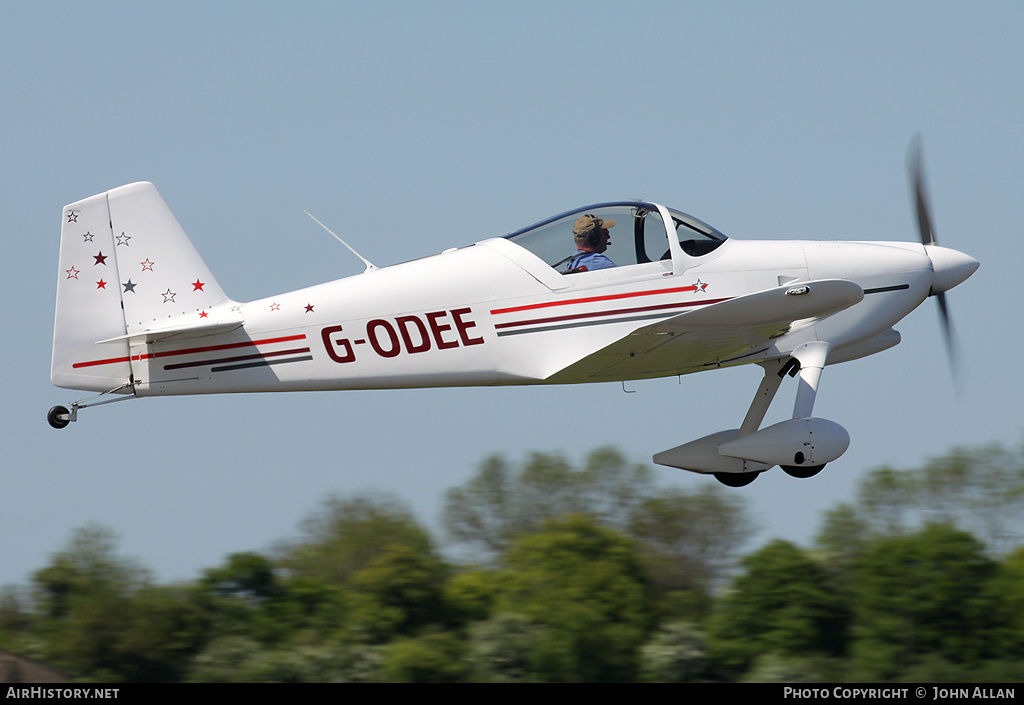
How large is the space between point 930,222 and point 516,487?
55.9 ft

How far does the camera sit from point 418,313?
8.53 metres

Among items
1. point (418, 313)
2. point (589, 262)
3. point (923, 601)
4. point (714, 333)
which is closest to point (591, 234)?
point (589, 262)

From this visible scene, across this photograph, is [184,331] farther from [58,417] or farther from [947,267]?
[947,267]

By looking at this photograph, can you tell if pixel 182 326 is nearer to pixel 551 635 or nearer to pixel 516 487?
pixel 551 635

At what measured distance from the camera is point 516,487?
26.1 metres

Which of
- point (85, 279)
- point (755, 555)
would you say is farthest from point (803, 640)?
point (85, 279)

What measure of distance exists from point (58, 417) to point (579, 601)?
14.8 metres

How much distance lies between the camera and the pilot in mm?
8555

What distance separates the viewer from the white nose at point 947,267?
31.2ft

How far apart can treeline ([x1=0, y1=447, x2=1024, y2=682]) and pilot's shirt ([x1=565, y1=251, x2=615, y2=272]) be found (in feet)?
35.1

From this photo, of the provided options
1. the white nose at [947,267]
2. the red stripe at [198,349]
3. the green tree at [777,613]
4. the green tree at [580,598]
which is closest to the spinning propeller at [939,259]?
the white nose at [947,267]

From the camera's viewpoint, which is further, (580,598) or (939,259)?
(580,598)

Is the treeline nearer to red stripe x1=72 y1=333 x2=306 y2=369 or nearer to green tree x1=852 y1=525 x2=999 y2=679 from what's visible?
green tree x1=852 y1=525 x2=999 y2=679

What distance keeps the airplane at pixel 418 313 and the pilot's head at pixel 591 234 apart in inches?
0.4
